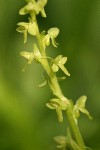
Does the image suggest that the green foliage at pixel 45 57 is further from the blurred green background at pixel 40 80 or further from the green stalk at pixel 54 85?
the blurred green background at pixel 40 80

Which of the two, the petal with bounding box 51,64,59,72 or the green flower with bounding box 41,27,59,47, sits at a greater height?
the green flower with bounding box 41,27,59,47

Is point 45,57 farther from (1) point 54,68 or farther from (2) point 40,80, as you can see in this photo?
(2) point 40,80

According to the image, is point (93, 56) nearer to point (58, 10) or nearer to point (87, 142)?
point (58, 10)

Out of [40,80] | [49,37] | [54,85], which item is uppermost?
[40,80]

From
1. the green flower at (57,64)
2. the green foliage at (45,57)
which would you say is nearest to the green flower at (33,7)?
the green foliage at (45,57)

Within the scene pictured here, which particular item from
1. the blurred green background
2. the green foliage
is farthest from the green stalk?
the blurred green background

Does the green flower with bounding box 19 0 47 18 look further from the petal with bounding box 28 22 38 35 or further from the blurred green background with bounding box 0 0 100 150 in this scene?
the blurred green background with bounding box 0 0 100 150

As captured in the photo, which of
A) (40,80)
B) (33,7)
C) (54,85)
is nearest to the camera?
(33,7)

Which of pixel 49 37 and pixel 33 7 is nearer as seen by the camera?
pixel 33 7

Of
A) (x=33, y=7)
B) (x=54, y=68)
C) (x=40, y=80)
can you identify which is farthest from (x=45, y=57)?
(x=40, y=80)
